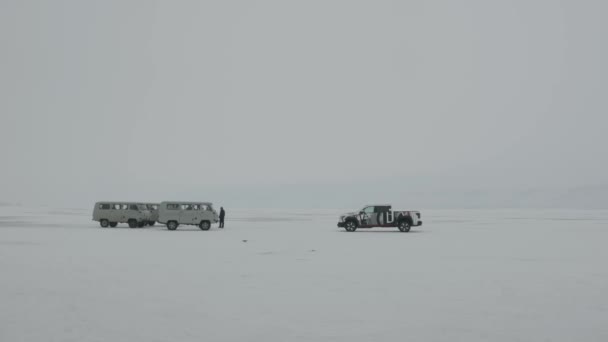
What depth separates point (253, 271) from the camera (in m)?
16.2

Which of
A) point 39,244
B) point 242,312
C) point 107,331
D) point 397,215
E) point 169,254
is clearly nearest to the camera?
point 107,331

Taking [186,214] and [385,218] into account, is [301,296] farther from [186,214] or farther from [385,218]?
[186,214]

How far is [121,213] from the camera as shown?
4116cm

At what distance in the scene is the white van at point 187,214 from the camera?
3759cm

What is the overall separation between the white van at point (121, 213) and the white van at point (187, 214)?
4.16 meters

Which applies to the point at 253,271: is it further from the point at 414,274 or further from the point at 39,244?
the point at 39,244

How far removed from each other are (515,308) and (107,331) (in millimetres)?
7814

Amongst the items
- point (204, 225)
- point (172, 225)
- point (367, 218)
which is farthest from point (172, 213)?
point (367, 218)

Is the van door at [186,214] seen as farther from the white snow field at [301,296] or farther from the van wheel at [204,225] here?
the white snow field at [301,296]

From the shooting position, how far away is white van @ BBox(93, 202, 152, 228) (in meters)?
41.0

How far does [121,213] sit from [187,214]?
681 centimetres

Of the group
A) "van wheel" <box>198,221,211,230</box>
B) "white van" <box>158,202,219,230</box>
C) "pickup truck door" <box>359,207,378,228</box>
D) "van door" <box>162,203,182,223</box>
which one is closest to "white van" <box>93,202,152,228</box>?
"white van" <box>158,202,219,230</box>

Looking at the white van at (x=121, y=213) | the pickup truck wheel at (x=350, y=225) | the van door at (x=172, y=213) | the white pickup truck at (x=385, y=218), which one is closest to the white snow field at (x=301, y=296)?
the white pickup truck at (x=385, y=218)

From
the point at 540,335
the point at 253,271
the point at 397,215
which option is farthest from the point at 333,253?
the point at 397,215
